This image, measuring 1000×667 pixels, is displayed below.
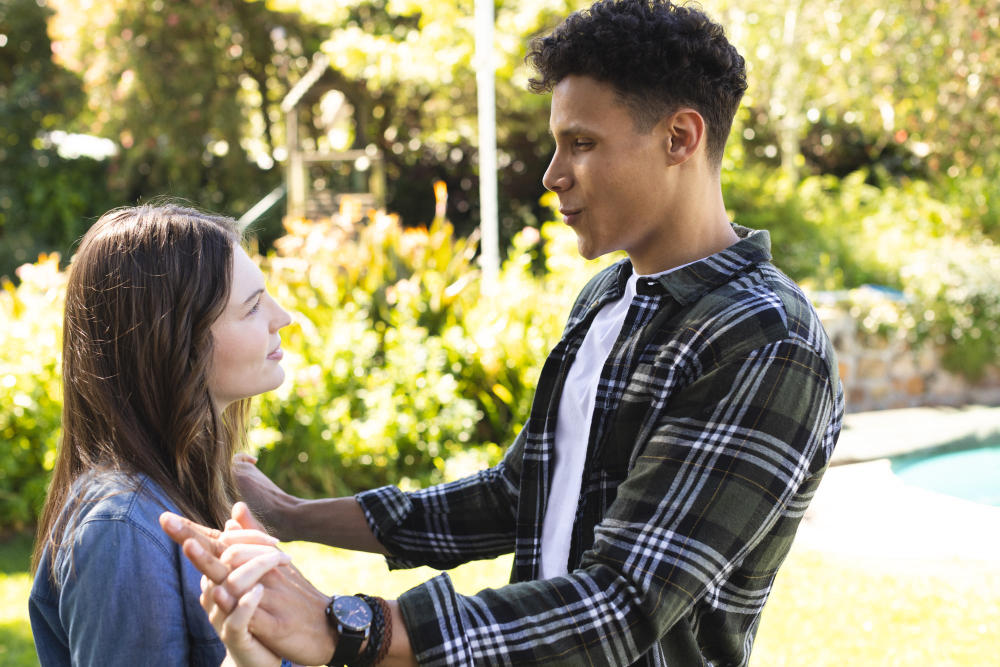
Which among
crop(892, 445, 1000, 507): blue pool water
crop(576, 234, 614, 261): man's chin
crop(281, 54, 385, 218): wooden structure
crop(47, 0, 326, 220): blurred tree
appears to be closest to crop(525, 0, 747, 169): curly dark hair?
crop(576, 234, 614, 261): man's chin

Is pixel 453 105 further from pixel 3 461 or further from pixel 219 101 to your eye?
pixel 3 461

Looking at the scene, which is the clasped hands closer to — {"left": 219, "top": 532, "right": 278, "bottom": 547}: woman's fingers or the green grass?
{"left": 219, "top": 532, "right": 278, "bottom": 547}: woman's fingers

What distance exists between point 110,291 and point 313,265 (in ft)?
16.0

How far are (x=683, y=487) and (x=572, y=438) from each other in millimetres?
390

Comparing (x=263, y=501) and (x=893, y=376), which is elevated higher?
(x=263, y=501)

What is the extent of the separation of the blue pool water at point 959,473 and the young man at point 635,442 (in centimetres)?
616

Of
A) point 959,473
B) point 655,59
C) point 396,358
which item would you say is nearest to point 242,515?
point 655,59

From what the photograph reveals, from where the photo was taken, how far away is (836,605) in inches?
174

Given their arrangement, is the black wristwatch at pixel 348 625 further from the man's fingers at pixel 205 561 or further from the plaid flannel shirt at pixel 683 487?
the man's fingers at pixel 205 561

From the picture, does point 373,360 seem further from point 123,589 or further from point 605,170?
point 123,589

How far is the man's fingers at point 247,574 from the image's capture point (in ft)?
3.94

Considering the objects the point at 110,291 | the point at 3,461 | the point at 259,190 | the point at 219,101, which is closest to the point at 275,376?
the point at 110,291

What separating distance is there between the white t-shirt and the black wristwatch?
1.66ft

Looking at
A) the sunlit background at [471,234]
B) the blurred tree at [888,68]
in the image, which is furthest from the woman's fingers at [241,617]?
the blurred tree at [888,68]
